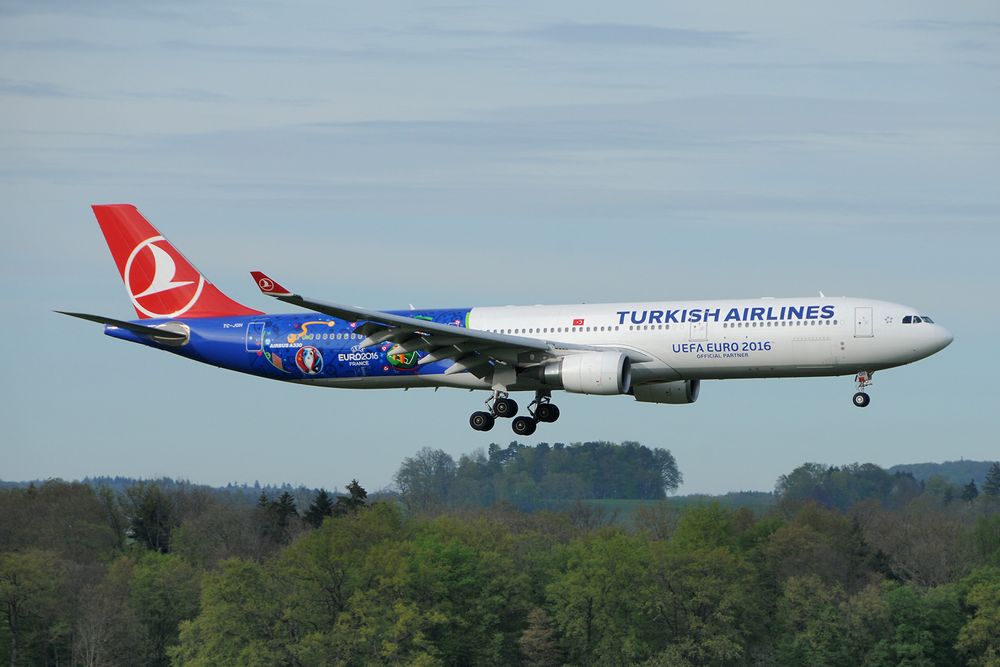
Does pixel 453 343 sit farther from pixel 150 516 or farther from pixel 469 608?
pixel 150 516

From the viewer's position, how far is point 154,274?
287 feet

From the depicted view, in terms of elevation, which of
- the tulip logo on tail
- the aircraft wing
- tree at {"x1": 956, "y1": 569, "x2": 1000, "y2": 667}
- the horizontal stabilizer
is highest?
the tulip logo on tail

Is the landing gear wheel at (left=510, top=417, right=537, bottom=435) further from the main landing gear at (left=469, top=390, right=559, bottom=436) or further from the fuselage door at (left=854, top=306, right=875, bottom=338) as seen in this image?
the fuselage door at (left=854, top=306, right=875, bottom=338)

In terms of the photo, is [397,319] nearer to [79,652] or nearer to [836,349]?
[836,349]

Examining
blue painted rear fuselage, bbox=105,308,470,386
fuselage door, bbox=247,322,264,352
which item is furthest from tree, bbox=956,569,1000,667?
fuselage door, bbox=247,322,264,352

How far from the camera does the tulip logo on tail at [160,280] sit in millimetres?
86312

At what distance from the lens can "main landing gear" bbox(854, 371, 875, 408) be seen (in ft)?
238

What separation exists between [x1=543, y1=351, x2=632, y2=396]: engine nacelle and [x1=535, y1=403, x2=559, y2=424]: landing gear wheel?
4839 millimetres

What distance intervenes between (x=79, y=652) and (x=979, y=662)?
223 feet

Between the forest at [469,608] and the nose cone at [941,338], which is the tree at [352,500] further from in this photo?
the nose cone at [941,338]

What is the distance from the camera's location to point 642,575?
132 m

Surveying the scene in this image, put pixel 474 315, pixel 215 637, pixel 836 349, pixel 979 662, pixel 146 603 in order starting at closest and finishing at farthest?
pixel 836 349
pixel 474 315
pixel 215 637
pixel 979 662
pixel 146 603

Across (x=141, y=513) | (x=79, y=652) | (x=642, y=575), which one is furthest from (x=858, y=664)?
(x=141, y=513)

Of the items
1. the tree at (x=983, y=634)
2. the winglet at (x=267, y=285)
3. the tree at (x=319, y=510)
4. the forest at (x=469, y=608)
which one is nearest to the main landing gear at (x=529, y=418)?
the winglet at (x=267, y=285)
